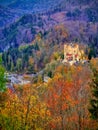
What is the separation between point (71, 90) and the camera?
6072 cm

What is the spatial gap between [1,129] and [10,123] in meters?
0.66

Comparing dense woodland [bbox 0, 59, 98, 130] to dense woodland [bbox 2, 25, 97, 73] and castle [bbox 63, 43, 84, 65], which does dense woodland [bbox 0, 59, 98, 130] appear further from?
dense woodland [bbox 2, 25, 97, 73]

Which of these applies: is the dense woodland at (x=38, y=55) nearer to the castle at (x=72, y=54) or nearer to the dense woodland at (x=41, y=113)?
the castle at (x=72, y=54)

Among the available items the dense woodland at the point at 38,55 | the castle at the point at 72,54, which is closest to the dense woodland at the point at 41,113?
the castle at the point at 72,54

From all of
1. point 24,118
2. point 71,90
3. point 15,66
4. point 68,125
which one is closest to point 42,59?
point 15,66

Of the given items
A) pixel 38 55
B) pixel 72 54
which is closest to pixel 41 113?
pixel 72 54

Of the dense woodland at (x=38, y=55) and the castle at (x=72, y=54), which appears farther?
the dense woodland at (x=38, y=55)

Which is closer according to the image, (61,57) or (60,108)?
(60,108)

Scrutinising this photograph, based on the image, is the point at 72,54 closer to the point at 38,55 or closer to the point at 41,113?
the point at 38,55

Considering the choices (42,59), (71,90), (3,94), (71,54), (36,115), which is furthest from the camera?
(42,59)

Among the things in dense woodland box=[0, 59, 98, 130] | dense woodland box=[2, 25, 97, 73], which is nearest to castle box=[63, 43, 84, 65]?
dense woodland box=[2, 25, 97, 73]

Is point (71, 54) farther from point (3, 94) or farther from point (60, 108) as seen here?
point (3, 94)

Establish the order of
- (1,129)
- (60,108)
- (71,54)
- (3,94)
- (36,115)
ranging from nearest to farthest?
(1,129)
(36,115)
(3,94)
(60,108)
(71,54)

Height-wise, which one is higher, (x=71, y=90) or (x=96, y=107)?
(x=96, y=107)
